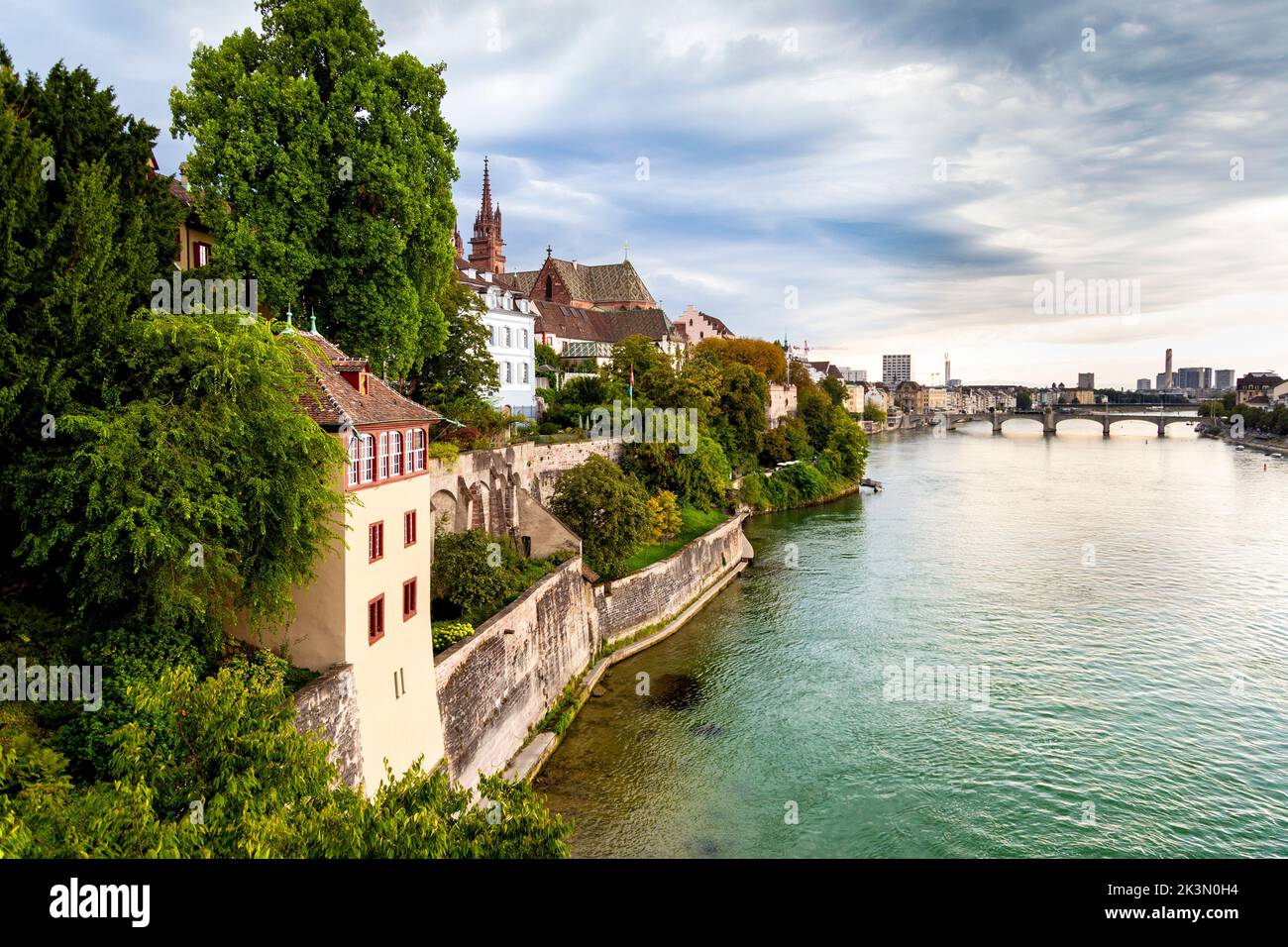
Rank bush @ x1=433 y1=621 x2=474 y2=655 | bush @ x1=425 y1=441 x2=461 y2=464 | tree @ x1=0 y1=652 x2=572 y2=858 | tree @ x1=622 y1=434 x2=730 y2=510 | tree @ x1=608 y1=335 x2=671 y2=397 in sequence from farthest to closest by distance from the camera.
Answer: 1. tree @ x1=608 y1=335 x2=671 y2=397
2. tree @ x1=622 y1=434 x2=730 y2=510
3. bush @ x1=425 y1=441 x2=461 y2=464
4. bush @ x1=433 y1=621 x2=474 y2=655
5. tree @ x1=0 y1=652 x2=572 y2=858

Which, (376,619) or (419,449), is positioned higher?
(419,449)

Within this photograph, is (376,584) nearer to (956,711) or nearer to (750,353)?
(956,711)

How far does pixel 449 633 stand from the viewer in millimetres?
18344

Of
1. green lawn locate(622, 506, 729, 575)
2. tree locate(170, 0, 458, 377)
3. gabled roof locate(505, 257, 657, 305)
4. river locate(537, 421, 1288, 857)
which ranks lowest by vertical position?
river locate(537, 421, 1288, 857)

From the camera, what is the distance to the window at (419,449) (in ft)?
51.7

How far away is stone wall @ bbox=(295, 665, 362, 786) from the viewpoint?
11344 mm

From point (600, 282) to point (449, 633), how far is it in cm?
6697

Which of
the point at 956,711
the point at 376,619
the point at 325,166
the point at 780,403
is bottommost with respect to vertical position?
the point at 956,711

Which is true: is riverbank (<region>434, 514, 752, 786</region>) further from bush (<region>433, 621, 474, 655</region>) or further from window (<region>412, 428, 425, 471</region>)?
window (<region>412, 428, 425, 471</region>)

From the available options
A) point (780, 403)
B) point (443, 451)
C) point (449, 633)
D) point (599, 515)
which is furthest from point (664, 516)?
point (780, 403)

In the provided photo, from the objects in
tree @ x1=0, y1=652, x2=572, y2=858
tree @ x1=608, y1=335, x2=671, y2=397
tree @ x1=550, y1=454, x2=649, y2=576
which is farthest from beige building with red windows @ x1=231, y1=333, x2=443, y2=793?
tree @ x1=608, y1=335, x2=671, y2=397

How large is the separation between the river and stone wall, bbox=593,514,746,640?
126cm
